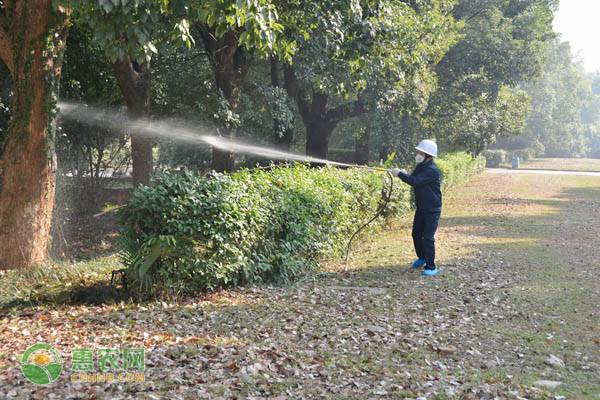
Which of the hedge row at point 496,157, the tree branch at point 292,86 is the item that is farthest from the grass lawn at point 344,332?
the hedge row at point 496,157

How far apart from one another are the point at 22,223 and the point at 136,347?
3.99 m

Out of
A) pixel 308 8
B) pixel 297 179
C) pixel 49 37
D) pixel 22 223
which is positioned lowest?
pixel 22 223

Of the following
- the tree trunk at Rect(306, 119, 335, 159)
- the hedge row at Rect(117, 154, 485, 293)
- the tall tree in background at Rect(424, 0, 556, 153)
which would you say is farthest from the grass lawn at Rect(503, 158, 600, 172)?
the hedge row at Rect(117, 154, 485, 293)

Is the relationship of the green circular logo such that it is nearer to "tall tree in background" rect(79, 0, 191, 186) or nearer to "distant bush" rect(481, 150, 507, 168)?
"tall tree in background" rect(79, 0, 191, 186)

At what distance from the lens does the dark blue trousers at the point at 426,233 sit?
31.5 feet

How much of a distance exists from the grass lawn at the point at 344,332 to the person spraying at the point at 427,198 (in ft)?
1.32

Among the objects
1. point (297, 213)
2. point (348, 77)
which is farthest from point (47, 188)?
point (348, 77)

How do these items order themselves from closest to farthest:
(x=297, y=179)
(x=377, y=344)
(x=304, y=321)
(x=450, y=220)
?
1. (x=377, y=344)
2. (x=304, y=321)
3. (x=297, y=179)
4. (x=450, y=220)

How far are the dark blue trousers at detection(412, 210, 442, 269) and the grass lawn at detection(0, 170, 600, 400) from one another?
348mm

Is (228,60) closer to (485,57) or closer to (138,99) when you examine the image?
(138,99)

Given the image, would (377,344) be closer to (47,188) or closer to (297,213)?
(297,213)

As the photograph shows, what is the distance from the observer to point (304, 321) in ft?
21.9

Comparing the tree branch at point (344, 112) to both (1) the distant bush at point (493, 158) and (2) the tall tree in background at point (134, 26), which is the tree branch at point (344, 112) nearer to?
(2) the tall tree in background at point (134, 26)

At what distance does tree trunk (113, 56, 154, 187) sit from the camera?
40.5ft
